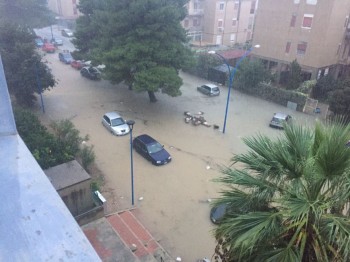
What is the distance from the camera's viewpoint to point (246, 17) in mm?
47000

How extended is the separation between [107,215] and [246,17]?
41.0 metres

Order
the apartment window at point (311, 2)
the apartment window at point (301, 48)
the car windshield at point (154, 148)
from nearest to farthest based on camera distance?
1. the car windshield at point (154, 148)
2. the apartment window at point (311, 2)
3. the apartment window at point (301, 48)

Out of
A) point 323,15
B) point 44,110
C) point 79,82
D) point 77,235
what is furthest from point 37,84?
point 323,15

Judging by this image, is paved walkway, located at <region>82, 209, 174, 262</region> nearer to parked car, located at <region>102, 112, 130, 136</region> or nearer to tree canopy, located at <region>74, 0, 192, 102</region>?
parked car, located at <region>102, 112, 130, 136</region>

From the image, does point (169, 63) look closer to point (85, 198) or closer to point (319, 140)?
point (85, 198)

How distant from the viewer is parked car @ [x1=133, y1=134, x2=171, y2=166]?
1823 cm

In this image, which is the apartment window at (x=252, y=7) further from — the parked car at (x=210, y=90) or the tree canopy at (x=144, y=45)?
the tree canopy at (x=144, y=45)

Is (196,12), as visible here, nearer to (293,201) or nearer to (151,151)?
(151,151)

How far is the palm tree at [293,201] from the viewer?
17.3 feet

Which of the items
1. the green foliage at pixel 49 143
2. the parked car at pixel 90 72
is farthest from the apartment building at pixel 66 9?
the green foliage at pixel 49 143

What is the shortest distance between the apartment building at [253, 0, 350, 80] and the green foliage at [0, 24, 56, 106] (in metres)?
21.5

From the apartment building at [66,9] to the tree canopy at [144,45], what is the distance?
39.4m

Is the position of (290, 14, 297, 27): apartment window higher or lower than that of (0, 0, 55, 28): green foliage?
higher

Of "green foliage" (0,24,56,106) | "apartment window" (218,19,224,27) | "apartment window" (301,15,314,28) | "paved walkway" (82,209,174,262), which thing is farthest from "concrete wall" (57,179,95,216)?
"apartment window" (218,19,224,27)
